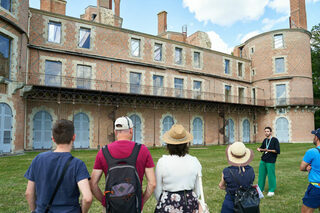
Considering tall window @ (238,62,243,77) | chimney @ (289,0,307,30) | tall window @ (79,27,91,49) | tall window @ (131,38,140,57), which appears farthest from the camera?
tall window @ (238,62,243,77)

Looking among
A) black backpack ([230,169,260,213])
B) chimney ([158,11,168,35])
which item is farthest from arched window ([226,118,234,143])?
black backpack ([230,169,260,213])

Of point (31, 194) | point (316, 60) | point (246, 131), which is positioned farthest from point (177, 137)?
point (316, 60)

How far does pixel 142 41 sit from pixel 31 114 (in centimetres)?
1070

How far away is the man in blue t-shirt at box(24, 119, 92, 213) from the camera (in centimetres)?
202

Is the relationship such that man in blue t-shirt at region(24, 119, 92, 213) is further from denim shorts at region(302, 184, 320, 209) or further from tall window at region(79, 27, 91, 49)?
tall window at region(79, 27, 91, 49)

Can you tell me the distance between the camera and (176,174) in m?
2.37

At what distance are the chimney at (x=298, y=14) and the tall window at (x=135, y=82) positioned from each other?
65.8 feet

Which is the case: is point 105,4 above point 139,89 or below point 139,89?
above

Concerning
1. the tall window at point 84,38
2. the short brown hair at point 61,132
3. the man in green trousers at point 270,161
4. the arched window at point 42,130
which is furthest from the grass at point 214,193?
the tall window at point 84,38

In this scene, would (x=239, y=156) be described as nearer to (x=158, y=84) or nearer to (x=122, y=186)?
(x=122, y=186)

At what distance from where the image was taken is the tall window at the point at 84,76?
57.3 ft

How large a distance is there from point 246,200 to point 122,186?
140cm

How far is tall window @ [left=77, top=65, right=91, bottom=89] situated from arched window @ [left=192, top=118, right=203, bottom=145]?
1037 centimetres

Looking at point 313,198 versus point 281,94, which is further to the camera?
point 281,94
